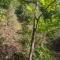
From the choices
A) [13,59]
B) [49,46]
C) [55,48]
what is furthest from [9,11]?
[55,48]

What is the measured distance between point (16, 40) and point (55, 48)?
4581 millimetres

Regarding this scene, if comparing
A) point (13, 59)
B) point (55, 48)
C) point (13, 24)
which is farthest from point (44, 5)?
point (55, 48)

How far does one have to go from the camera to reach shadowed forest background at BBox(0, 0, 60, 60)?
12.6 meters

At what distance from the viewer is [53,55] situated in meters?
15.7

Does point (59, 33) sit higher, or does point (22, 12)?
point (22, 12)

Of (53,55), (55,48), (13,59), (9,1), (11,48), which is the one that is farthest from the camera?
(55,48)

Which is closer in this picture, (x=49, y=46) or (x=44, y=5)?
(x=44, y=5)

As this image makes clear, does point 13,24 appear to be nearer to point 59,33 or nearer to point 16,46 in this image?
point 16,46

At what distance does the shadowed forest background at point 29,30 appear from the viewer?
1259 centimetres

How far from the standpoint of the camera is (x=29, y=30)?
14.4 meters

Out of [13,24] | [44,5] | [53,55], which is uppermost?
[44,5]

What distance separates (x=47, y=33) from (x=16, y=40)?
2.72 meters

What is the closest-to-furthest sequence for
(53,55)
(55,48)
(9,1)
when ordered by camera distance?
(9,1) → (53,55) → (55,48)

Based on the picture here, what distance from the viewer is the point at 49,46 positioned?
15.9m
